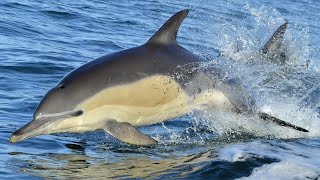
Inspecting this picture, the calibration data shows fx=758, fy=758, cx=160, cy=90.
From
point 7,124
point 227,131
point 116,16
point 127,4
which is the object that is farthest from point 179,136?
point 127,4

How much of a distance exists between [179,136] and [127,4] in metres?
14.2

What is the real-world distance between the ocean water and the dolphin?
281mm

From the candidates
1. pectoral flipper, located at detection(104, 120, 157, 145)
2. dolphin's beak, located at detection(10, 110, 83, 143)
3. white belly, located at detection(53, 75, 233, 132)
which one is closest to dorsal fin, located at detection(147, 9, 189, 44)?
white belly, located at detection(53, 75, 233, 132)

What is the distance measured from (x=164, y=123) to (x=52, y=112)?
2.41 m

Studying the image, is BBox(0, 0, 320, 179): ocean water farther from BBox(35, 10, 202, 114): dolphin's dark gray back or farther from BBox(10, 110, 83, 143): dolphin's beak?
BBox(35, 10, 202, 114): dolphin's dark gray back

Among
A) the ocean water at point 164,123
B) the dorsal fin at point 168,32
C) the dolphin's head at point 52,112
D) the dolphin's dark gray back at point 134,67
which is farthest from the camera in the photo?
the dorsal fin at point 168,32

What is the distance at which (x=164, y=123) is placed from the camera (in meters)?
9.77

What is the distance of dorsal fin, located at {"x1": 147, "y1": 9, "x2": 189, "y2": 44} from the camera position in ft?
27.7

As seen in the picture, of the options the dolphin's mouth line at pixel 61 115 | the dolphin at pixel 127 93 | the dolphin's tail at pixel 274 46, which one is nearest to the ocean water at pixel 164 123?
the dolphin's tail at pixel 274 46

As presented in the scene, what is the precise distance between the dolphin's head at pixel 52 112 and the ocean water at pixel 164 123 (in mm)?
288

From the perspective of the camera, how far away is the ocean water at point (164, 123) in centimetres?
733

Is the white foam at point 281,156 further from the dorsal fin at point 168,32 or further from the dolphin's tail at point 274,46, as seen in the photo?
the dolphin's tail at point 274,46

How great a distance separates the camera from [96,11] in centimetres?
2105

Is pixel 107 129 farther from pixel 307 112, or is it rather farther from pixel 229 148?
pixel 307 112
